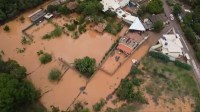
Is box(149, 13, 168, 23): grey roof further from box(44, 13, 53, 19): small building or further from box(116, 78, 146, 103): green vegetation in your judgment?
box(44, 13, 53, 19): small building

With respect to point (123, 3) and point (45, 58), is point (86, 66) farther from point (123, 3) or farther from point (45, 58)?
point (123, 3)

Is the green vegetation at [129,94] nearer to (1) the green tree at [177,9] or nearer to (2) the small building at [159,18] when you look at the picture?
(2) the small building at [159,18]

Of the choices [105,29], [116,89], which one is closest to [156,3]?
[105,29]

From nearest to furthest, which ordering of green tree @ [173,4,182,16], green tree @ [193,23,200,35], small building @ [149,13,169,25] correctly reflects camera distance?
green tree @ [193,23,200,35]
small building @ [149,13,169,25]
green tree @ [173,4,182,16]

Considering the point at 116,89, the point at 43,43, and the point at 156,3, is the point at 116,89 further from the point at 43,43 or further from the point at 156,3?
the point at 156,3

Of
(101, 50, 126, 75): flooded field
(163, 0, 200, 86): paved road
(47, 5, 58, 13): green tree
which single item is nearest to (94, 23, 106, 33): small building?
(101, 50, 126, 75): flooded field

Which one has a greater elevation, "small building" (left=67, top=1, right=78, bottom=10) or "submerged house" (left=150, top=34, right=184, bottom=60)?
"small building" (left=67, top=1, right=78, bottom=10)
